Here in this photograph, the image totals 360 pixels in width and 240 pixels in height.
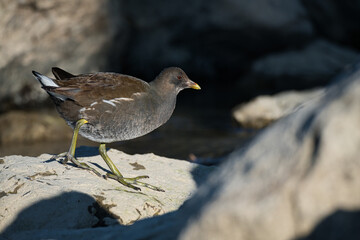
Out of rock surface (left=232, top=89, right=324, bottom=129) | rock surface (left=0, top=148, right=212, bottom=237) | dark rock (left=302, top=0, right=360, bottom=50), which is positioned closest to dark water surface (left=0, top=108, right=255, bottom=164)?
rock surface (left=232, top=89, right=324, bottom=129)

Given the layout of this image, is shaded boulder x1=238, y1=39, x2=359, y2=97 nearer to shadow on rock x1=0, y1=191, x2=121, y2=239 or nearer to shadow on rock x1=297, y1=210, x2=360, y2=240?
shadow on rock x1=0, y1=191, x2=121, y2=239

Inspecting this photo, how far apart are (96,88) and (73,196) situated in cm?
111

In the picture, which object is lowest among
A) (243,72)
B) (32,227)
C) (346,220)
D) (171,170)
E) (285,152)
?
(243,72)

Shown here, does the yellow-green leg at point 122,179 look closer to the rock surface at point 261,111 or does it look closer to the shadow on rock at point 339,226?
the shadow on rock at point 339,226

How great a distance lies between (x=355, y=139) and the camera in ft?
5.49

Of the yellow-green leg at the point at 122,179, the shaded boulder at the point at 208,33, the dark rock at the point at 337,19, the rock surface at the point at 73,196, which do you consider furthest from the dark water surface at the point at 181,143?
the dark rock at the point at 337,19

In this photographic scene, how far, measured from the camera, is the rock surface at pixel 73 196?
358 centimetres

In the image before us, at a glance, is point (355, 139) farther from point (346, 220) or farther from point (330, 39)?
point (330, 39)

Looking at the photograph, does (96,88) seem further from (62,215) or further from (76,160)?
(62,215)

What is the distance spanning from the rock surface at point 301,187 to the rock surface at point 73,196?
75.5 inches

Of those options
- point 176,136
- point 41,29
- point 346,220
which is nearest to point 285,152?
point 346,220

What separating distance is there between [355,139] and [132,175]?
3132mm

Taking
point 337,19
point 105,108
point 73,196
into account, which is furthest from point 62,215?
point 337,19

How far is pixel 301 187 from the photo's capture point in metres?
1.72
